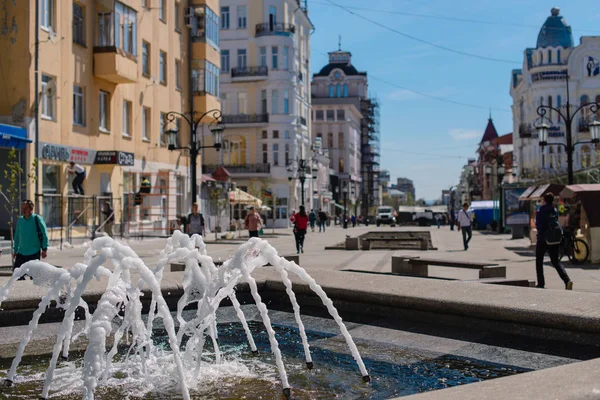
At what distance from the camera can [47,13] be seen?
2578 cm

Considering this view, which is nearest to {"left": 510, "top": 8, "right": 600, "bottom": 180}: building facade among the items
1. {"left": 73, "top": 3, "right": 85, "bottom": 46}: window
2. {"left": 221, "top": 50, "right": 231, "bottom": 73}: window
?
{"left": 221, "top": 50, "right": 231, "bottom": 73}: window

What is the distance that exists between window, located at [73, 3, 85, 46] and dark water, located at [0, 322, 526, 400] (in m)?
23.5

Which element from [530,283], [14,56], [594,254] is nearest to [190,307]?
[530,283]

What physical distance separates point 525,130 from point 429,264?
238 feet

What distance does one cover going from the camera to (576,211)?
62.2ft

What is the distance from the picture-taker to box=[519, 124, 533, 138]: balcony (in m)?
78.0

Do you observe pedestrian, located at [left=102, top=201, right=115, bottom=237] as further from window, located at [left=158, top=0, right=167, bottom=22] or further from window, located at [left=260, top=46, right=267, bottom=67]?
window, located at [left=260, top=46, right=267, bottom=67]

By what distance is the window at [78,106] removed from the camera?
27.9 meters

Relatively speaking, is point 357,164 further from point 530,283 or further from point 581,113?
point 530,283

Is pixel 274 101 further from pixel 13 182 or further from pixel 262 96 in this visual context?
pixel 13 182

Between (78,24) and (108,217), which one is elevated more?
(78,24)

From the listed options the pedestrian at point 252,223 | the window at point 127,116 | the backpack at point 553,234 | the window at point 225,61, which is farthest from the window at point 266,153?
the backpack at point 553,234

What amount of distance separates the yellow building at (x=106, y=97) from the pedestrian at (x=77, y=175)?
0.24 metres

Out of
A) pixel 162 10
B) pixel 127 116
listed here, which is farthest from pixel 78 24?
pixel 162 10
